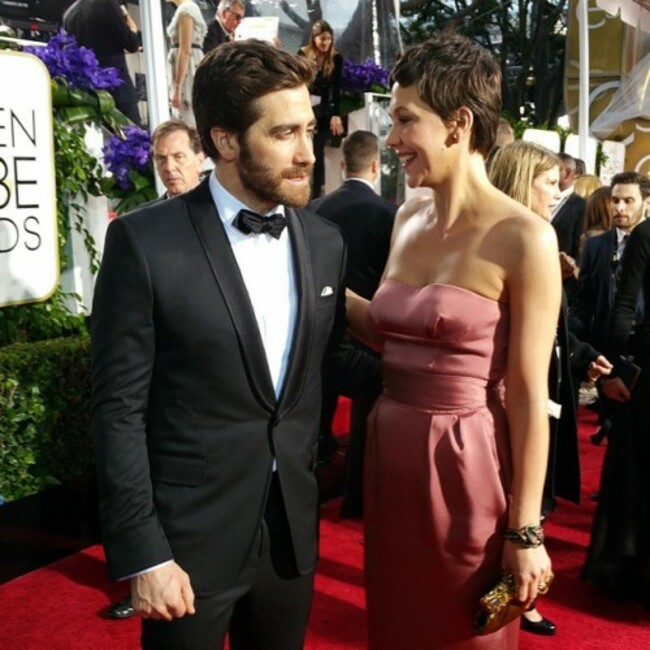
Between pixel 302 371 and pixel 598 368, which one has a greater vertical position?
pixel 302 371

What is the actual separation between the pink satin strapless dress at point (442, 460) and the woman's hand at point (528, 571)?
9cm

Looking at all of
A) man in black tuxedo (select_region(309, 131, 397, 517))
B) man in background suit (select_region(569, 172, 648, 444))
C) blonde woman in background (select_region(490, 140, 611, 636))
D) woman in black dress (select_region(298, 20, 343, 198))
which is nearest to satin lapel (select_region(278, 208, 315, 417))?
blonde woman in background (select_region(490, 140, 611, 636))

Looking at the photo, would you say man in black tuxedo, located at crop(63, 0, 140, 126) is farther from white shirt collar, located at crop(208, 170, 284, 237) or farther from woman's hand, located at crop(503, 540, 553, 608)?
woman's hand, located at crop(503, 540, 553, 608)

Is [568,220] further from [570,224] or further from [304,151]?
[304,151]

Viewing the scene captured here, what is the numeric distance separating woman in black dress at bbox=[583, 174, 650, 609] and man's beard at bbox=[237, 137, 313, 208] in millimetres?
2183

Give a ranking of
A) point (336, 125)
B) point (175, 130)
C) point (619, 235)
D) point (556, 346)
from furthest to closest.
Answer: point (336, 125) < point (619, 235) < point (175, 130) < point (556, 346)

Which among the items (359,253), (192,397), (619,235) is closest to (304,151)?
(192,397)

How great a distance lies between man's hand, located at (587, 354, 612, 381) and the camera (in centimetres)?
316

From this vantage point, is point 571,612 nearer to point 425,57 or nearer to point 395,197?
point 425,57

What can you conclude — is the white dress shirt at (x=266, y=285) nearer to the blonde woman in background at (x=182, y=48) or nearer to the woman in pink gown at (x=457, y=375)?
the woman in pink gown at (x=457, y=375)

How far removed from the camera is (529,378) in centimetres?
183

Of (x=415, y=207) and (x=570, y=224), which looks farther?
(x=570, y=224)

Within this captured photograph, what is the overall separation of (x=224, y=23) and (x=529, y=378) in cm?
484

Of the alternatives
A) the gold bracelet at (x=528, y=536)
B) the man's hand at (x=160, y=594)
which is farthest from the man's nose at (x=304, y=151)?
the gold bracelet at (x=528, y=536)
